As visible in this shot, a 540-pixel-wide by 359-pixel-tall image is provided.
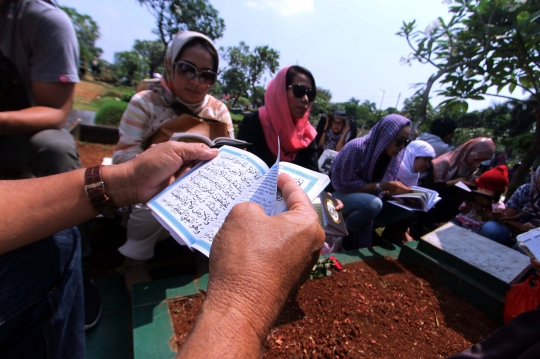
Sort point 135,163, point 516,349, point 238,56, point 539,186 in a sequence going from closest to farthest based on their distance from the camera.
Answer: point 516,349, point 135,163, point 539,186, point 238,56

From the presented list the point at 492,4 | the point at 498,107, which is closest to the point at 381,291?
the point at 492,4

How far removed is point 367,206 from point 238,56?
33.5m

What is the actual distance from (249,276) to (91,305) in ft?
4.87

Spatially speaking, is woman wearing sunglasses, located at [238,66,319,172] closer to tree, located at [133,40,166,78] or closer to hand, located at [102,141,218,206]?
hand, located at [102,141,218,206]

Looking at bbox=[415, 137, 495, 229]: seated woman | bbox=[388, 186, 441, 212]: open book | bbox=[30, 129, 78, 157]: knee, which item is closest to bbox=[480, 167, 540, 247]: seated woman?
bbox=[415, 137, 495, 229]: seated woman

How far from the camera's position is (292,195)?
3.16ft

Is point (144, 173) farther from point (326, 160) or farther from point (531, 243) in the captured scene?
point (326, 160)

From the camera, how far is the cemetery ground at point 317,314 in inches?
57.2

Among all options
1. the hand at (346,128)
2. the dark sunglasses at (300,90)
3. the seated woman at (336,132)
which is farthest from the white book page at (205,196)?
the hand at (346,128)

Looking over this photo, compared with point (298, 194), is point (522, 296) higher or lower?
lower

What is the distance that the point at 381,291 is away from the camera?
2051 millimetres

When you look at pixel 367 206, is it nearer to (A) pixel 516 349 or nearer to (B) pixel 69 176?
(A) pixel 516 349

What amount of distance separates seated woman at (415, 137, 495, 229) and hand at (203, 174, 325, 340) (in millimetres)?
3879

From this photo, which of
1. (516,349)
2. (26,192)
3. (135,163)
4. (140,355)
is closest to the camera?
(26,192)
